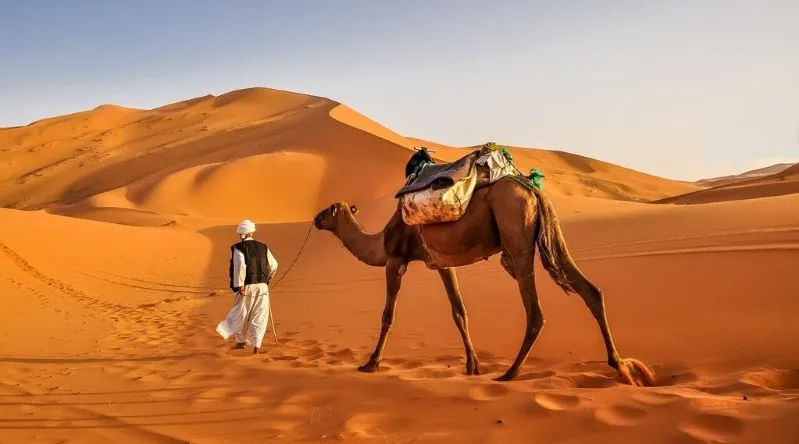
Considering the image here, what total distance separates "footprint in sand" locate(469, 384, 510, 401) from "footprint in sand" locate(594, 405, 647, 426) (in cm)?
84

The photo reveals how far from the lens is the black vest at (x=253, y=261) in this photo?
8492mm

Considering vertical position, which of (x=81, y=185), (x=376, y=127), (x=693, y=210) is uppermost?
(x=376, y=127)

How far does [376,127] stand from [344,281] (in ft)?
111

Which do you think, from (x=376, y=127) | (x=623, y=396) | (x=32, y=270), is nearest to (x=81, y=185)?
(x=376, y=127)

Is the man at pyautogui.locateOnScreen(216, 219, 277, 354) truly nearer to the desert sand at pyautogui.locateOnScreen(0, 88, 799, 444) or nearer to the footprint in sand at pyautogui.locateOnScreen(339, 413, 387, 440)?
the desert sand at pyautogui.locateOnScreen(0, 88, 799, 444)

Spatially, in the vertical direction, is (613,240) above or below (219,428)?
above

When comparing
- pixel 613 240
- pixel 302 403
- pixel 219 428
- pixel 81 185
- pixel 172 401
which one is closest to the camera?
Answer: pixel 219 428

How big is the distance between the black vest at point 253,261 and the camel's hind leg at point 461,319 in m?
3.22

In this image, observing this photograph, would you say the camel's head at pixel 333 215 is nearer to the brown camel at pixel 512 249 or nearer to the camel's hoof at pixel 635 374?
the brown camel at pixel 512 249

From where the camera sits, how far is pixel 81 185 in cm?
4550

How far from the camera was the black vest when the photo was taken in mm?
8492

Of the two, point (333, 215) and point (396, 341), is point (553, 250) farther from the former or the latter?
point (396, 341)

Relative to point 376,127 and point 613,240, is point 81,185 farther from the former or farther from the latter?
point 613,240

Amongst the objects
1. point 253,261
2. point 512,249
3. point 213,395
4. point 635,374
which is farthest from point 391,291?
point 253,261
